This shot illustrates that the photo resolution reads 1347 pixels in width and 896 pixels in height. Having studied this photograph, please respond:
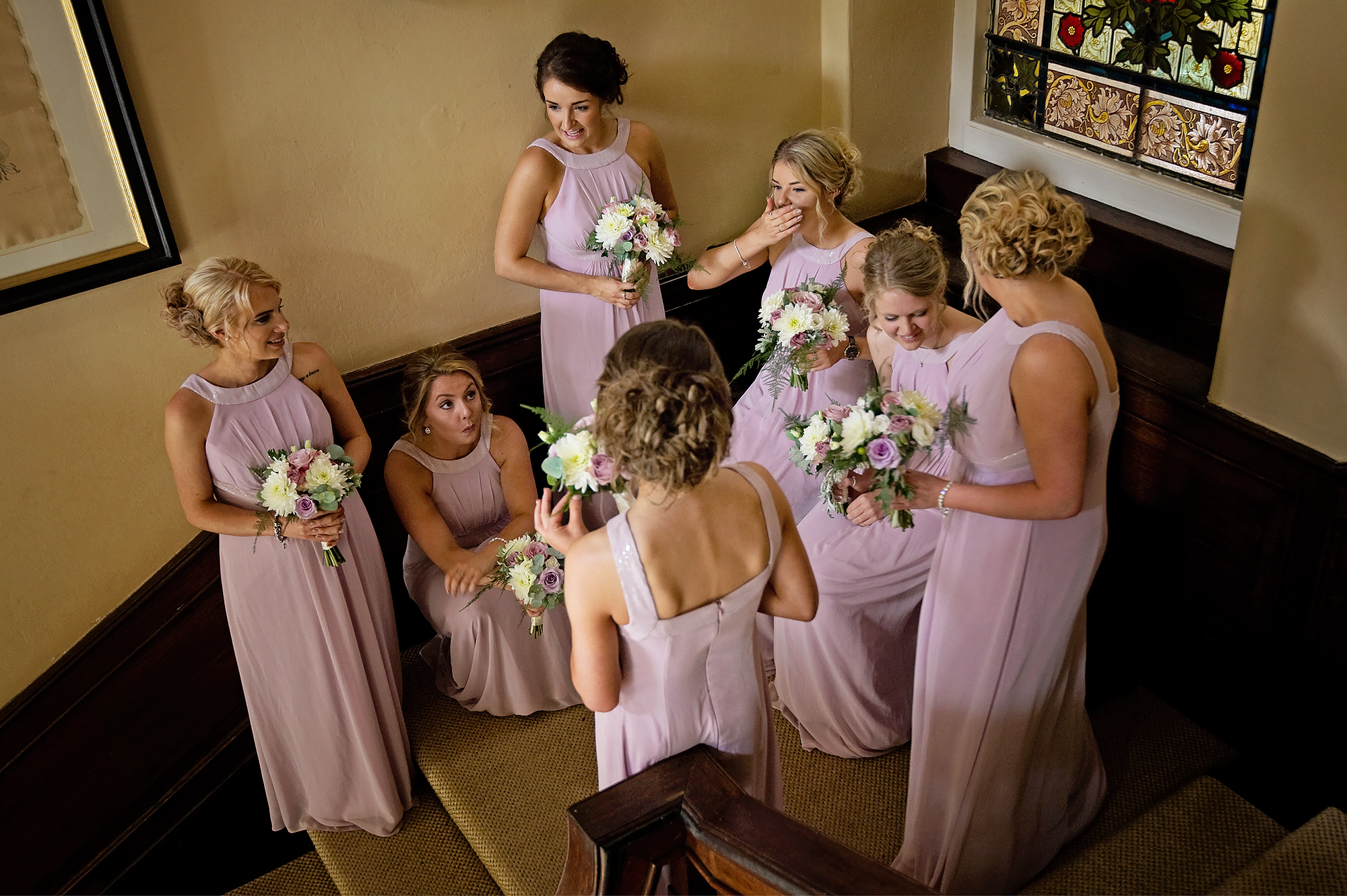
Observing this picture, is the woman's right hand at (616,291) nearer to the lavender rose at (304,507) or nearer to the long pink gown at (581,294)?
the long pink gown at (581,294)

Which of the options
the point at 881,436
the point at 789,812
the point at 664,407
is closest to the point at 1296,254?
the point at 881,436

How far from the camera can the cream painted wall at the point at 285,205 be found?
3213 millimetres

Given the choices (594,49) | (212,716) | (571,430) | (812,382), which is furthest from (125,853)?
(594,49)

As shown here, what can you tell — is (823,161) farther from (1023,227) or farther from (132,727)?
(132,727)

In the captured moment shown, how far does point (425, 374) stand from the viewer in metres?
3.60

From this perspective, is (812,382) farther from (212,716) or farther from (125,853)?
(125,853)

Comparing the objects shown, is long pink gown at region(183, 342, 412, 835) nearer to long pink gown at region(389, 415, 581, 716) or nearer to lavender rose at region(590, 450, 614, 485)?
long pink gown at region(389, 415, 581, 716)

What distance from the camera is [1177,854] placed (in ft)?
9.82

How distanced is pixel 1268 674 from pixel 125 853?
3789mm

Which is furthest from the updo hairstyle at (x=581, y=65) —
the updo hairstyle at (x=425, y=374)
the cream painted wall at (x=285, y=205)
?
the updo hairstyle at (x=425, y=374)

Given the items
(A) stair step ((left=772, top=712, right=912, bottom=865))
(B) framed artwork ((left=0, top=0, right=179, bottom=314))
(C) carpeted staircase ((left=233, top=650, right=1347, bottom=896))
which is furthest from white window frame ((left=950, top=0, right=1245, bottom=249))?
(B) framed artwork ((left=0, top=0, right=179, bottom=314))

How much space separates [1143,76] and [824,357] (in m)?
1.53

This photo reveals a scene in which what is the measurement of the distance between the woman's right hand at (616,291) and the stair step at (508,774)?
1475mm

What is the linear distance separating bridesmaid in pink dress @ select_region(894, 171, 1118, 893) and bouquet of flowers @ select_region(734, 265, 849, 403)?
636 mm
